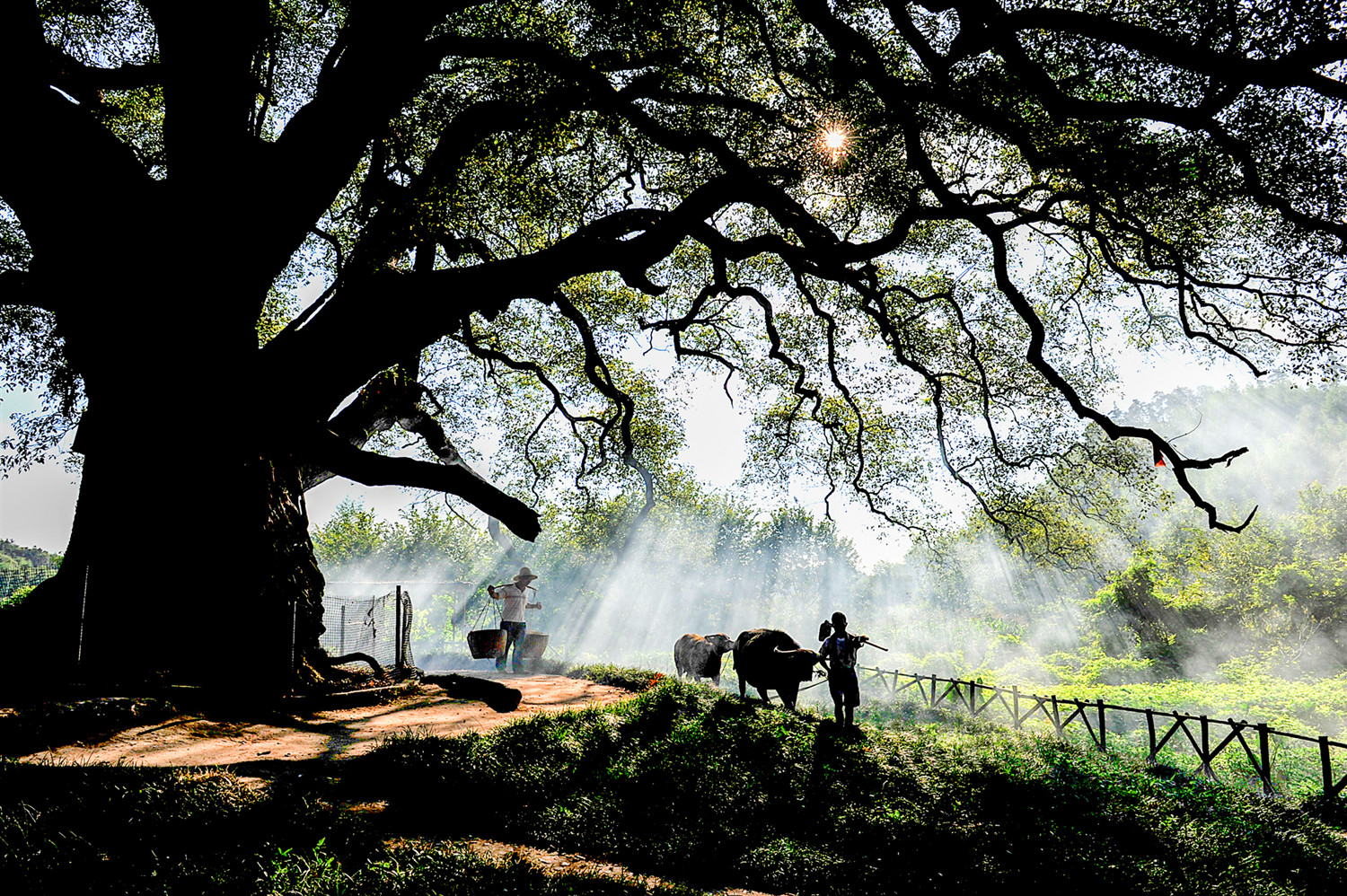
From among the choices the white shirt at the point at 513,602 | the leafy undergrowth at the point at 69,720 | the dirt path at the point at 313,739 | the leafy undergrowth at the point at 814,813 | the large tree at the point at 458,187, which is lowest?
the leafy undergrowth at the point at 814,813

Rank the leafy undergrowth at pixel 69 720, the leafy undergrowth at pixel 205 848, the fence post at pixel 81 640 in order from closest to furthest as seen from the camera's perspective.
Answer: the leafy undergrowth at pixel 205 848 < the leafy undergrowth at pixel 69 720 < the fence post at pixel 81 640

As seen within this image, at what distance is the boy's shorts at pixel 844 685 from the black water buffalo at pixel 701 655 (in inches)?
226

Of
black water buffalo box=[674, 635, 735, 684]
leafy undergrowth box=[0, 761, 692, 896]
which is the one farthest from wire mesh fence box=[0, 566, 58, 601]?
leafy undergrowth box=[0, 761, 692, 896]

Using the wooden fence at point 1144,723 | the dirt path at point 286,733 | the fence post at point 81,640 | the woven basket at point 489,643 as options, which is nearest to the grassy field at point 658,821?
the dirt path at point 286,733

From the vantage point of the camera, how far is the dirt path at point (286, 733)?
5.63 meters

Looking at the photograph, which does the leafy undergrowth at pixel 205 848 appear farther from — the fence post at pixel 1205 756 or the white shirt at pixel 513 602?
the white shirt at pixel 513 602

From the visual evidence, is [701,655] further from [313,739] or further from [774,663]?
[313,739]

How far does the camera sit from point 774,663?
1263 centimetres

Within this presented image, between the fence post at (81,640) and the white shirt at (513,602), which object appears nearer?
the fence post at (81,640)

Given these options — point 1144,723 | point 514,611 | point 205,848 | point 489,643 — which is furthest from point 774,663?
point 1144,723

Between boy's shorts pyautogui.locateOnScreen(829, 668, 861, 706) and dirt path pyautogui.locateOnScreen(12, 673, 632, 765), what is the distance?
399 cm

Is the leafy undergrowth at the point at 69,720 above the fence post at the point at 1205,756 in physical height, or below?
above

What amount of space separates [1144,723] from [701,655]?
19.9 metres

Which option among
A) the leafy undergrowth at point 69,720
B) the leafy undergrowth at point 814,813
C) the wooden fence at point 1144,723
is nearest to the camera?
the leafy undergrowth at point 814,813
